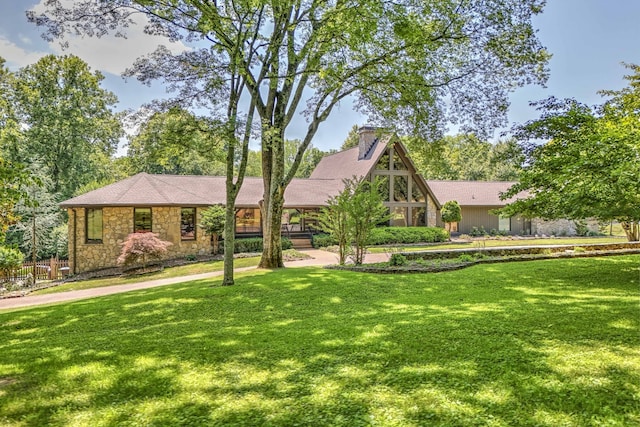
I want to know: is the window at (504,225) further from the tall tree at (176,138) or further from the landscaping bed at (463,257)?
the tall tree at (176,138)

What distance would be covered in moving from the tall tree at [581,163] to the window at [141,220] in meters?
16.6

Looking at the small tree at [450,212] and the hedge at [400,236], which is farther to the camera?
the small tree at [450,212]

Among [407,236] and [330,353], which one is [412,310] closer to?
[330,353]

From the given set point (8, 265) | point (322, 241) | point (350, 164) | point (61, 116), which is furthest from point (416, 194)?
point (61, 116)

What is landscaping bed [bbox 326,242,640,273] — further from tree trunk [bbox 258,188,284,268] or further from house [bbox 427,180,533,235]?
house [bbox 427,180,533,235]

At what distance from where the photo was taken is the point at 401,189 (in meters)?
26.6

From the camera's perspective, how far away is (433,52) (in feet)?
41.8

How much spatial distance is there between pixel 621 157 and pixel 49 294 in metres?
16.3

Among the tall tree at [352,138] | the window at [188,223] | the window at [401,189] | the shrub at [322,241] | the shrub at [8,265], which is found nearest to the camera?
the shrub at [8,265]

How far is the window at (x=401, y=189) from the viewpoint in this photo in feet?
86.9

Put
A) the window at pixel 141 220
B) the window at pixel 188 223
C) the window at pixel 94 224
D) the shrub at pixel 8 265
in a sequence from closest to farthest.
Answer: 1. the shrub at pixel 8 265
2. the window at pixel 94 224
3. the window at pixel 141 220
4. the window at pixel 188 223

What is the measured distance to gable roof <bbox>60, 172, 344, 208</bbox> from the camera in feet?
62.3

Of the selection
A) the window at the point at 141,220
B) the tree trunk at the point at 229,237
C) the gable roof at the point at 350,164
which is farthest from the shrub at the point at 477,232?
the tree trunk at the point at 229,237

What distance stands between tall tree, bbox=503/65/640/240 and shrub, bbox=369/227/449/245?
1330cm
